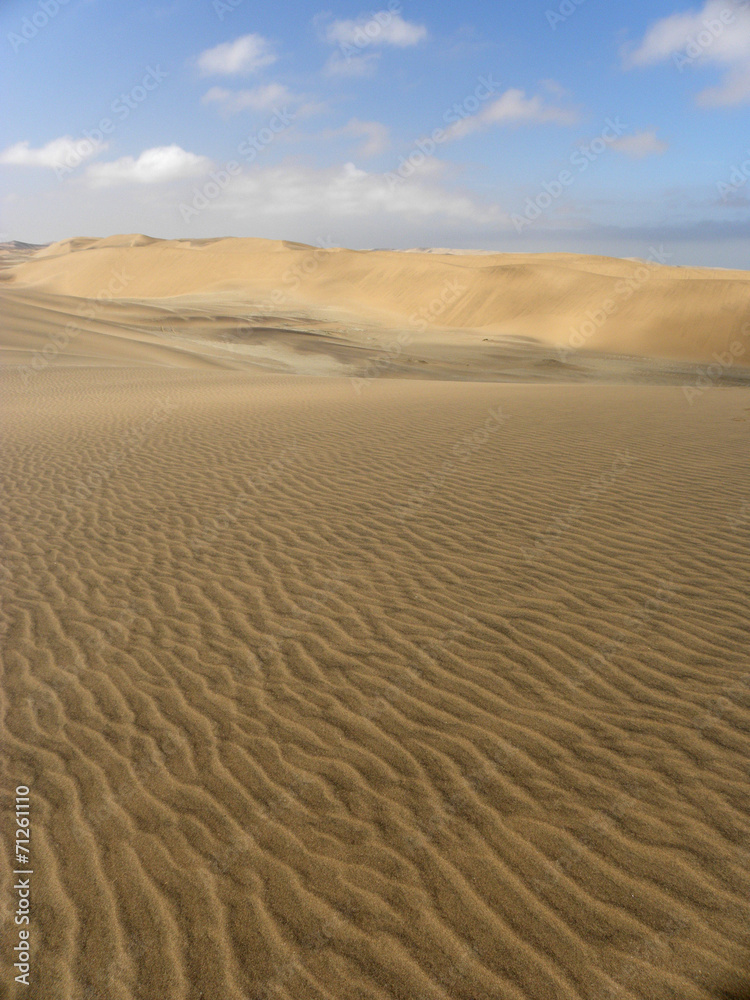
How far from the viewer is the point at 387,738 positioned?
391cm

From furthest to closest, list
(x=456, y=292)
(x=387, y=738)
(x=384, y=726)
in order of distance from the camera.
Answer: (x=456, y=292) → (x=384, y=726) → (x=387, y=738)

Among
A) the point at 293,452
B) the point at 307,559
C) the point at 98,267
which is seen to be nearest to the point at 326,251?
the point at 98,267

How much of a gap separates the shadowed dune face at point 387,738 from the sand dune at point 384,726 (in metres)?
0.02

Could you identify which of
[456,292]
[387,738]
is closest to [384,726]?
[387,738]

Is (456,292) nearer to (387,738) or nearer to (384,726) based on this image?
(384,726)

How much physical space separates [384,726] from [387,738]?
115mm

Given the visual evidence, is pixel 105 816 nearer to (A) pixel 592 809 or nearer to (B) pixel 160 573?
(A) pixel 592 809

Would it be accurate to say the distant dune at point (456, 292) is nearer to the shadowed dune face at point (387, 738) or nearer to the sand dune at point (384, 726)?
the sand dune at point (384, 726)

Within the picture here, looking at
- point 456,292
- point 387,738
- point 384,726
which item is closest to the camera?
point 387,738

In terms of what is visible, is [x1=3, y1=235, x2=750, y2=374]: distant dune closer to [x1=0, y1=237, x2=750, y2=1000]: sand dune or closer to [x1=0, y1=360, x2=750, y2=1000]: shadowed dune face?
[x1=0, y1=237, x2=750, y2=1000]: sand dune

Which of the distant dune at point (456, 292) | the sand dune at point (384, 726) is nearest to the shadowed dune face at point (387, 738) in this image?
the sand dune at point (384, 726)

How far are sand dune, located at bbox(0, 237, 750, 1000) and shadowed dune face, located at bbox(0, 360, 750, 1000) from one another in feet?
0.05

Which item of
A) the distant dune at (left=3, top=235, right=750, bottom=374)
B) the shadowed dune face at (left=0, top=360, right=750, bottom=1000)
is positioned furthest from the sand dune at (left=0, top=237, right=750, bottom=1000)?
the distant dune at (left=3, top=235, right=750, bottom=374)

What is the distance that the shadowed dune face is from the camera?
2756mm
